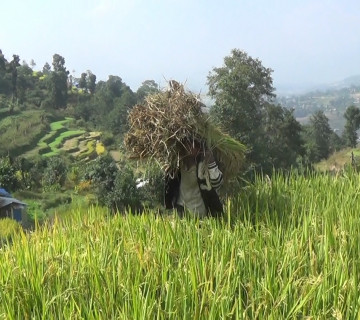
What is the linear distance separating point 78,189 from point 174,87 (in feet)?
53.4

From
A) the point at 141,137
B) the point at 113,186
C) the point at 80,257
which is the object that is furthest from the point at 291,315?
the point at 113,186

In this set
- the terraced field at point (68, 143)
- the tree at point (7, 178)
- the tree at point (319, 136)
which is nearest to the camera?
the tree at point (7, 178)

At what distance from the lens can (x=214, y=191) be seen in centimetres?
282

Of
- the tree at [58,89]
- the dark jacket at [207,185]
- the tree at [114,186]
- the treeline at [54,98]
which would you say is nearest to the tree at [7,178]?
the tree at [114,186]

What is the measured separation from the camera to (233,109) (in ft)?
46.8

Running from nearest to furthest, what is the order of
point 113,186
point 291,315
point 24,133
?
1. point 291,315
2. point 113,186
3. point 24,133

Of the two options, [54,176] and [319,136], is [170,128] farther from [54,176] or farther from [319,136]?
[319,136]

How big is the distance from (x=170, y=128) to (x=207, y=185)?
37 centimetres

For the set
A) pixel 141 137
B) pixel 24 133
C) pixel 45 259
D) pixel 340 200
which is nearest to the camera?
pixel 45 259

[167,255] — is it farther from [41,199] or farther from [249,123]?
[41,199]

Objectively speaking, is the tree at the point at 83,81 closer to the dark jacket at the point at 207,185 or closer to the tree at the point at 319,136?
the tree at the point at 319,136

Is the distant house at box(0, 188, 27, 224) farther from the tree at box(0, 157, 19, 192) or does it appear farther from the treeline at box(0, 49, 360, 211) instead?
the tree at box(0, 157, 19, 192)

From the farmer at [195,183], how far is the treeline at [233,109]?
0.27 meters

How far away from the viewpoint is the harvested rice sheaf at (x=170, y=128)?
2707 millimetres
